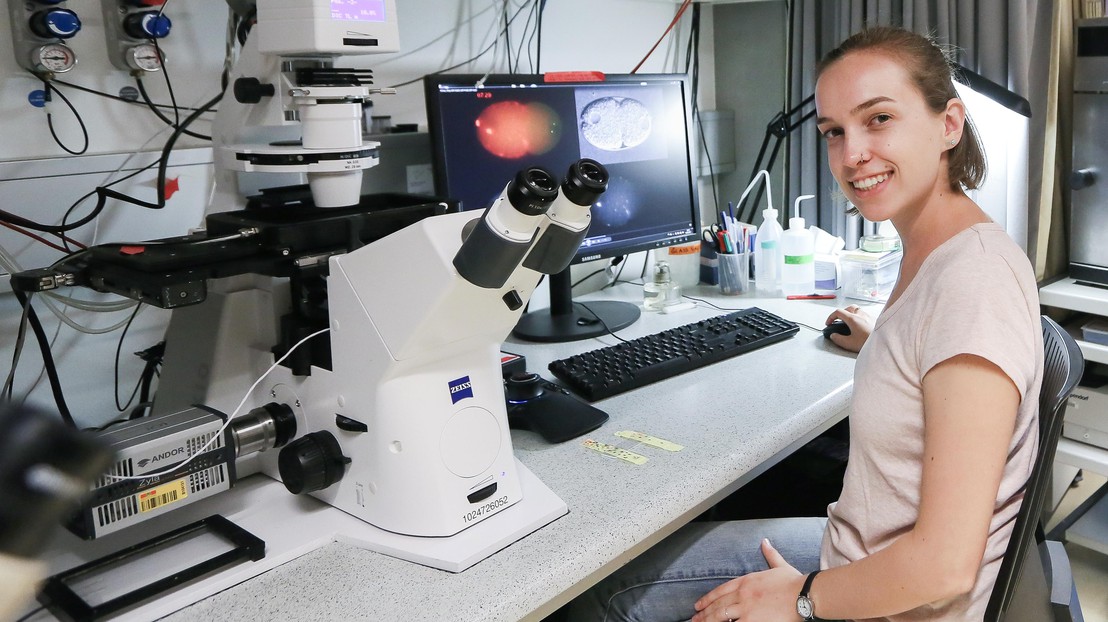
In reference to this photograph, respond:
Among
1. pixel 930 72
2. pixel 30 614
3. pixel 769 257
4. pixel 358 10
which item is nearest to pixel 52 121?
pixel 358 10

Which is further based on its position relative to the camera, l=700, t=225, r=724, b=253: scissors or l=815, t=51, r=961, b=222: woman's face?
l=700, t=225, r=724, b=253: scissors

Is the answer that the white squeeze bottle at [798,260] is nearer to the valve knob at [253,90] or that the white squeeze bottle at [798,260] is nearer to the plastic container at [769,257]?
the plastic container at [769,257]

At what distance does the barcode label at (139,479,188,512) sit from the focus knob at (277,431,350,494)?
0.38ft

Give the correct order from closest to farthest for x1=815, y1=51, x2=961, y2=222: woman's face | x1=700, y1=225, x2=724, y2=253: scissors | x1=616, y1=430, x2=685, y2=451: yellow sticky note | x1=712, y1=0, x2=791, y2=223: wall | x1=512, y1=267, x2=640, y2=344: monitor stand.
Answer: x1=815, y1=51, x2=961, y2=222: woman's face → x1=616, y1=430, x2=685, y2=451: yellow sticky note → x1=512, y1=267, x2=640, y2=344: monitor stand → x1=700, y1=225, x2=724, y2=253: scissors → x1=712, y1=0, x2=791, y2=223: wall

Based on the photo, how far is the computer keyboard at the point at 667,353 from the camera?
1427 millimetres

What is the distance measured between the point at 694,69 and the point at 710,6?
0.19 m

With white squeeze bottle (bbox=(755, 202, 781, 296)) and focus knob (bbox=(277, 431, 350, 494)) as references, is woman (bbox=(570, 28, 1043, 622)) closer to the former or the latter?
focus knob (bbox=(277, 431, 350, 494))

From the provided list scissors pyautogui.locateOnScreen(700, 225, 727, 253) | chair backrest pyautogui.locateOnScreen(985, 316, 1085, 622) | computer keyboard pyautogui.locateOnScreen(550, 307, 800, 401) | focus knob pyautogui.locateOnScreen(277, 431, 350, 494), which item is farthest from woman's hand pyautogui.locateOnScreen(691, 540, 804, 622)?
scissors pyautogui.locateOnScreen(700, 225, 727, 253)

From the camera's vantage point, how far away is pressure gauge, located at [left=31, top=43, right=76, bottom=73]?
1.24 m

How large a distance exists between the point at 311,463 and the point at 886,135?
825 mm

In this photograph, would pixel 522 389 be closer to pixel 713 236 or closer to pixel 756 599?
pixel 756 599

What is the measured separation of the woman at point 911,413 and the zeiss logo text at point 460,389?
16.5 inches

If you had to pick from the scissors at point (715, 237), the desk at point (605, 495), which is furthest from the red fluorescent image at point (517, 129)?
the scissors at point (715, 237)

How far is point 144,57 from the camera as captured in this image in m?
1.33
